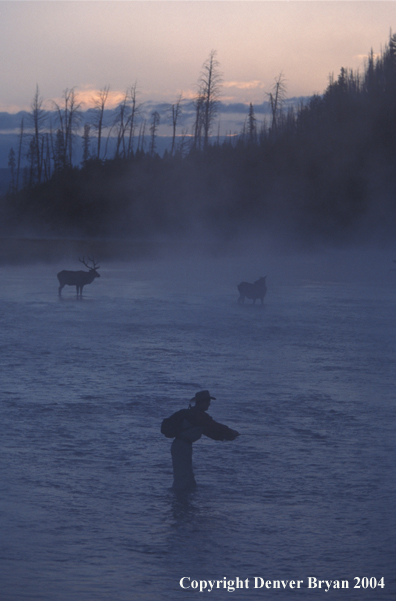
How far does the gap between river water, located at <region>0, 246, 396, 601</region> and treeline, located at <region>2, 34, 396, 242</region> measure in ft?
146

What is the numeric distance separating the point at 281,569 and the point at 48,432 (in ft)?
13.2

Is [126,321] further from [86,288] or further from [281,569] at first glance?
[281,569]

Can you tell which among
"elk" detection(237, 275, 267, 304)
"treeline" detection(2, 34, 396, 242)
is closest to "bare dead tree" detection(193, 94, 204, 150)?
"treeline" detection(2, 34, 396, 242)

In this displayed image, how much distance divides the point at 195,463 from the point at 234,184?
2515 inches

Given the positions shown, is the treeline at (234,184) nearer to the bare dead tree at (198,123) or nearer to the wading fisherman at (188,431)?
the bare dead tree at (198,123)

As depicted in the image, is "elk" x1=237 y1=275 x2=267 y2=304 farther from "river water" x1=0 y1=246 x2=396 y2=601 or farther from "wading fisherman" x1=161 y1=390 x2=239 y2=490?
"wading fisherman" x1=161 y1=390 x2=239 y2=490

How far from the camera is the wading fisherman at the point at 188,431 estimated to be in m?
6.59

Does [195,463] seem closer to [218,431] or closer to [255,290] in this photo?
[218,431]

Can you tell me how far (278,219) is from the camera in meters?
64.1

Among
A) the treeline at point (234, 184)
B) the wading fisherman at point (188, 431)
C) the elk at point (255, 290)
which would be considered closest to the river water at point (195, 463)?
the wading fisherman at point (188, 431)

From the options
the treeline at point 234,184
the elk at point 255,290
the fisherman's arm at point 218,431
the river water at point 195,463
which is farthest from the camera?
the treeline at point 234,184

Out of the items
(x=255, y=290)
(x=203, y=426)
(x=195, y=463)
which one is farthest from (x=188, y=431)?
(x=255, y=290)

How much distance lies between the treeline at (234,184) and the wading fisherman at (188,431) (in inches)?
2038

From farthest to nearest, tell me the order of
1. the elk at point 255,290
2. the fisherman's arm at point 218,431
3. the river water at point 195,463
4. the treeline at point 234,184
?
the treeline at point 234,184 → the elk at point 255,290 → the fisherman's arm at point 218,431 → the river water at point 195,463
